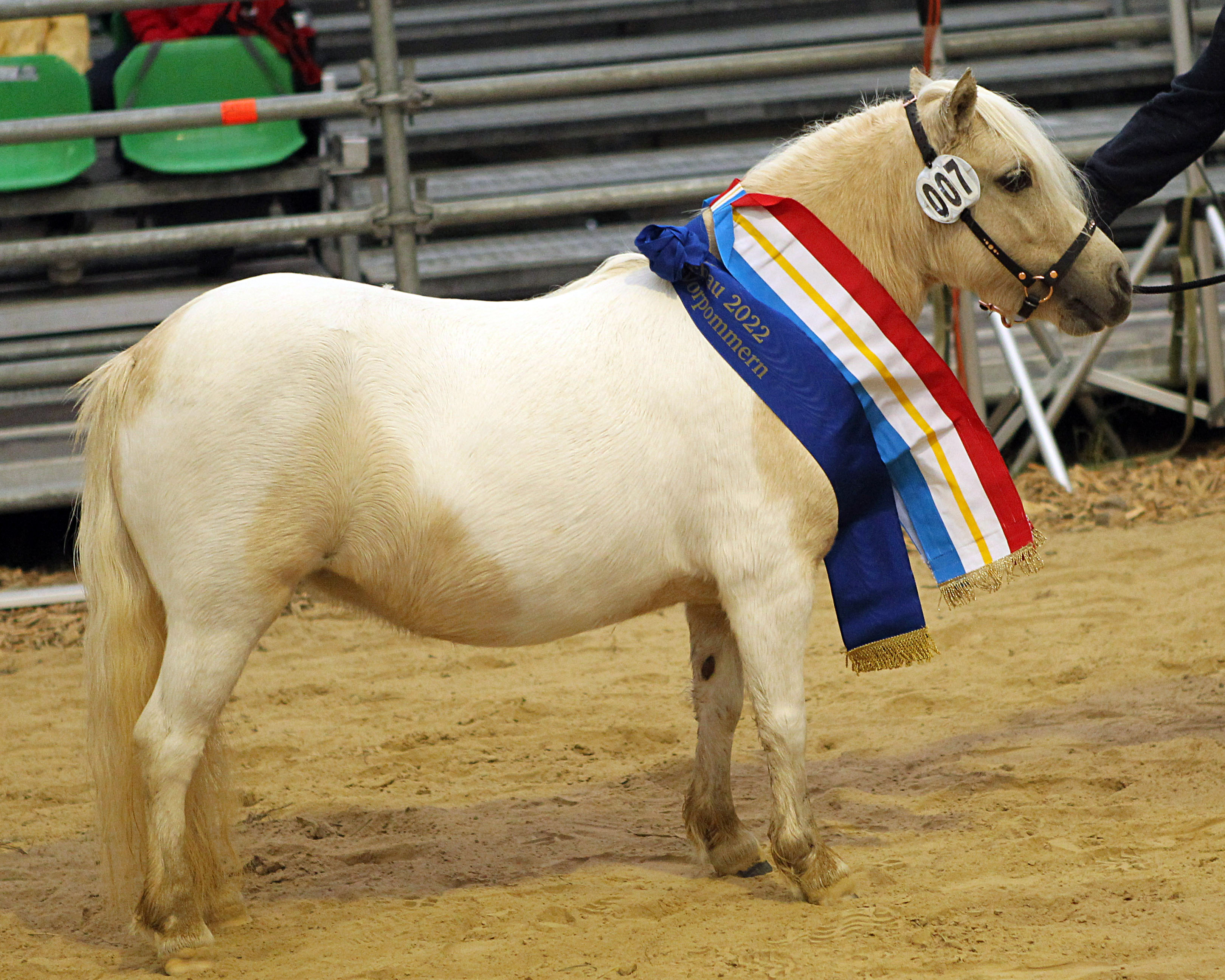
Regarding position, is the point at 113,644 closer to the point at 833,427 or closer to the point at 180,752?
the point at 180,752

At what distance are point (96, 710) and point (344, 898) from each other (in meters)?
0.77

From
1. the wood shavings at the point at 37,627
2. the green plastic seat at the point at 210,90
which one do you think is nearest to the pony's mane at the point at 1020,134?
the wood shavings at the point at 37,627

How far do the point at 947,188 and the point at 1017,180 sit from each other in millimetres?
159

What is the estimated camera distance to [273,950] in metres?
2.77

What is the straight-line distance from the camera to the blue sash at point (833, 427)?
9.10 ft

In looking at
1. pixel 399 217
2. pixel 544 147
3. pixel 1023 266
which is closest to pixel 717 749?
pixel 1023 266

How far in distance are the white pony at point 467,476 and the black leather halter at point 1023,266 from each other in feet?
0.07

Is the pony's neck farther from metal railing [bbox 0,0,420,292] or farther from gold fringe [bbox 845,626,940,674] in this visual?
metal railing [bbox 0,0,420,292]

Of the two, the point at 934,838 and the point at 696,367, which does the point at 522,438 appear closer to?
the point at 696,367

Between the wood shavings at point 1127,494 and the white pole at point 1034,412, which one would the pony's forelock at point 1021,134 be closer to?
the wood shavings at point 1127,494

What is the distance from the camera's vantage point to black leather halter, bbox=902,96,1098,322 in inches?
112

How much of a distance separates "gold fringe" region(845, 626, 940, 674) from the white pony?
197 millimetres

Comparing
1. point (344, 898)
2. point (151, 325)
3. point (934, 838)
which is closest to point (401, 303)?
point (344, 898)

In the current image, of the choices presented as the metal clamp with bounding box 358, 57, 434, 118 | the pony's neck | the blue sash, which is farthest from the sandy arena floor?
the metal clamp with bounding box 358, 57, 434, 118
